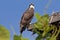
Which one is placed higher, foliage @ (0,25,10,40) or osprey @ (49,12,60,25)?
osprey @ (49,12,60,25)

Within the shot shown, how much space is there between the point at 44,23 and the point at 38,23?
4 centimetres

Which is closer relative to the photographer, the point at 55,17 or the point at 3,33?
the point at 3,33

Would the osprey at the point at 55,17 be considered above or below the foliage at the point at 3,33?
above

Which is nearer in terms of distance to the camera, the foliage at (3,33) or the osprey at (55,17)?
the foliage at (3,33)

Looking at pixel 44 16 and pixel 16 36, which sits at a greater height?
pixel 44 16

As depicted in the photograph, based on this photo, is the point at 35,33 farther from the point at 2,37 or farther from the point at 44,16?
the point at 2,37

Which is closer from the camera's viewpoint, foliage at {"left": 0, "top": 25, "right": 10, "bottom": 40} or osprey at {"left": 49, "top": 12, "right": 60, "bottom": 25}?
foliage at {"left": 0, "top": 25, "right": 10, "bottom": 40}

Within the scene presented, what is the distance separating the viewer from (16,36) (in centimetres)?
101

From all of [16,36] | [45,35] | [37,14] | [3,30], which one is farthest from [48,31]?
[3,30]

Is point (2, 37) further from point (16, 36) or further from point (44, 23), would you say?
point (44, 23)

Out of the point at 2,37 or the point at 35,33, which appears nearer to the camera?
the point at 2,37

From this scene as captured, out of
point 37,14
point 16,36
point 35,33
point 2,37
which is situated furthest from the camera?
point 35,33

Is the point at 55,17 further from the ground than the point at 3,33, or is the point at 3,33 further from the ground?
the point at 55,17

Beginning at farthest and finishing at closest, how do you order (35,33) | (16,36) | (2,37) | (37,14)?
(35,33) → (37,14) → (16,36) → (2,37)
